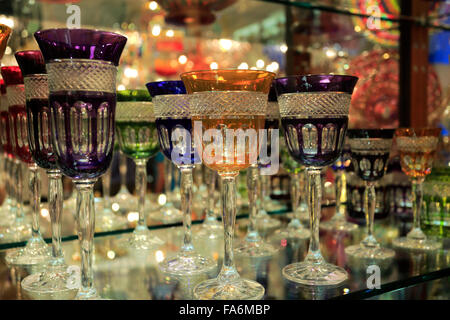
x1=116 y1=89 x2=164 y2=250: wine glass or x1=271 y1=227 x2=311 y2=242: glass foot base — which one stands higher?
x1=116 y1=89 x2=164 y2=250: wine glass

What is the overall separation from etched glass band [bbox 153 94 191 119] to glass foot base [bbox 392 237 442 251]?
0.58m

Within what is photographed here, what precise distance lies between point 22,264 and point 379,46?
1289 millimetres

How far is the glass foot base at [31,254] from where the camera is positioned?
89cm

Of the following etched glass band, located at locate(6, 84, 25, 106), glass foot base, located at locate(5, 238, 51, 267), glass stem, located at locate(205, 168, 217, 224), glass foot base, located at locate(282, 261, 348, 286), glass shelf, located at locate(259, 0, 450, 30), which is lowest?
glass foot base, located at locate(282, 261, 348, 286)

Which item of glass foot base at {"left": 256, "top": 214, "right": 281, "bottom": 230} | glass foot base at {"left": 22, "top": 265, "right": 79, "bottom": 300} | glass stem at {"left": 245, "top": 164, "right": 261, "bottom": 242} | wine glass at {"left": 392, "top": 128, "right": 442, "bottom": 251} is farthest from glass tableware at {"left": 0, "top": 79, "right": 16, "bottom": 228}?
wine glass at {"left": 392, "top": 128, "right": 442, "bottom": 251}

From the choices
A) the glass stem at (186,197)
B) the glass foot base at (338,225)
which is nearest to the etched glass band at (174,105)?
the glass stem at (186,197)

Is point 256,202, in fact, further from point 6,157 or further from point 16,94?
point 6,157

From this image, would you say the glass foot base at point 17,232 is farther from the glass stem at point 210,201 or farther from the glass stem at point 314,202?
the glass stem at point 314,202

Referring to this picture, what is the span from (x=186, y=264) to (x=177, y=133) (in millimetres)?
257

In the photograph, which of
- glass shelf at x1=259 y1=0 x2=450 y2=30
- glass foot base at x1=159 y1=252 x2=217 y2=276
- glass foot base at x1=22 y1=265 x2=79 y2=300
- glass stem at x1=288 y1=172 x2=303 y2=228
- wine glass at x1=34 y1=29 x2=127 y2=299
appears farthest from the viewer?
glass shelf at x1=259 y1=0 x2=450 y2=30

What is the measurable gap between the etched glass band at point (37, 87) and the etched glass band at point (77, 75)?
0.14 m

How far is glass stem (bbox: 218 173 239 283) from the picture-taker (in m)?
0.75

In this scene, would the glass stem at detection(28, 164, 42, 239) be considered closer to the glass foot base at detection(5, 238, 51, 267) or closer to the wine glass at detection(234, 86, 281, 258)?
the glass foot base at detection(5, 238, 51, 267)
